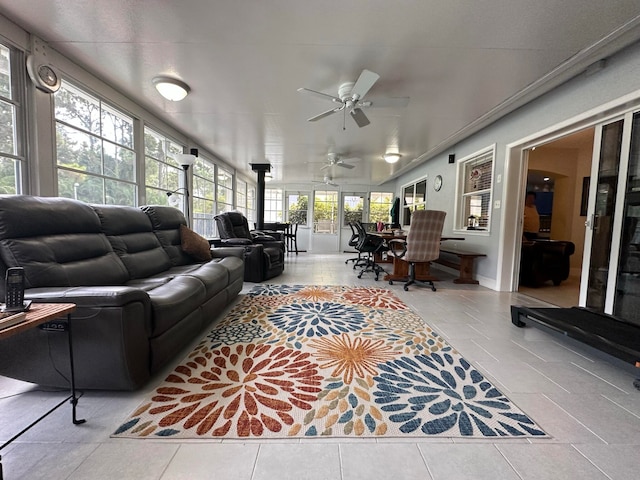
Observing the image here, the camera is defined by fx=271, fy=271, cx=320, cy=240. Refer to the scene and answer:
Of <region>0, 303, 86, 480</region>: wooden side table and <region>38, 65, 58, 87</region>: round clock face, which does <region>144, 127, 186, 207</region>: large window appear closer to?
<region>38, 65, 58, 87</region>: round clock face

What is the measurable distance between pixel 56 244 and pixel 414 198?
23.8 ft

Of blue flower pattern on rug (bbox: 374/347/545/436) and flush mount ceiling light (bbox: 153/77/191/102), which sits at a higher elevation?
flush mount ceiling light (bbox: 153/77/191/102)

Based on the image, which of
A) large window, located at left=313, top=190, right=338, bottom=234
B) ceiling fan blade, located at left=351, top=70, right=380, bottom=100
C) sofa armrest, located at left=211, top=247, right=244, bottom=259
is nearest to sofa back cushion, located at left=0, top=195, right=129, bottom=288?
sofa armrest, located at left=211, top=247, right=244, bottom=259

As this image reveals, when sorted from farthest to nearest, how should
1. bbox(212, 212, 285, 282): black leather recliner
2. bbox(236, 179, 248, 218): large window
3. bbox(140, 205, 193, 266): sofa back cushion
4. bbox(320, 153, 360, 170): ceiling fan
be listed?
bbox(236, 179, 248, 218): large window < bbox(320, 153, 360, 170): ceiling fan < bbox(212, 212, 285, 282): black leather recliner < bbox(140, 205, 193, 266): sofa back cushion

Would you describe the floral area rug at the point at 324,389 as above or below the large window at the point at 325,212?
below

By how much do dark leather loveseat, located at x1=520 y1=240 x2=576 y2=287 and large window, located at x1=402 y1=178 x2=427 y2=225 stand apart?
275 centimetres

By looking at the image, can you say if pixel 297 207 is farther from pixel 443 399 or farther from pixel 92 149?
pixel 443 399

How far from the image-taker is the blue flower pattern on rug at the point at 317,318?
2362mm

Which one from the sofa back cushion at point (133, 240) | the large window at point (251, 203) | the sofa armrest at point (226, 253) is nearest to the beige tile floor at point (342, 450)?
the sofa back cushion at point (133, 240)

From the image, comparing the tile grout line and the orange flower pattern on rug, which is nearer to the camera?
the tile grout line

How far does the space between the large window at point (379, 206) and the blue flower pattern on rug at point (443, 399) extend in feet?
25.4

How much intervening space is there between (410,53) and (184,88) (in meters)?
2.36

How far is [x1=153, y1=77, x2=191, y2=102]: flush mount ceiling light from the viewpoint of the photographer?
Answer: 282cm

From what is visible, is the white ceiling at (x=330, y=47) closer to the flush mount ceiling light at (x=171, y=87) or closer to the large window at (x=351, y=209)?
the flush mount ceiling light at (x=171, y=87)
